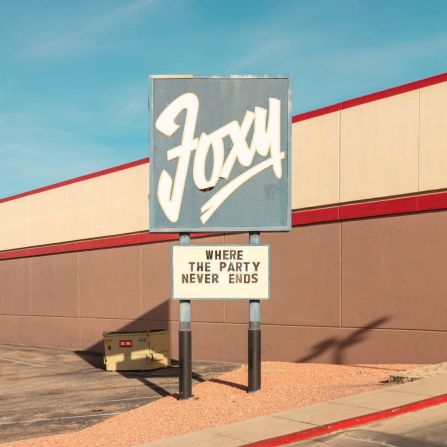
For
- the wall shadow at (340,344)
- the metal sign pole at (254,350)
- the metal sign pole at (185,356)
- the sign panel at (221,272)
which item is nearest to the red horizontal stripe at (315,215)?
the wall shadow at (340,344)

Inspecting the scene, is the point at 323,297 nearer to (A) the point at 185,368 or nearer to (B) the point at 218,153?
(A) the point at 185,368

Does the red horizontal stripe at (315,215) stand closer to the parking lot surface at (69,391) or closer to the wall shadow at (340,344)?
the wall shadow at (340,344)

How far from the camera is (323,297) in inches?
849

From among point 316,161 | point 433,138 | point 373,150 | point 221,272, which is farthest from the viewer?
point 316,161

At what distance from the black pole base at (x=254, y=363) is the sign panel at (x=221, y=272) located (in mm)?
975

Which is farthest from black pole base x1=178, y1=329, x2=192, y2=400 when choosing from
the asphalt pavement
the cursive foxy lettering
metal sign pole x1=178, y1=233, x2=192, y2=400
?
the asphalt pavement

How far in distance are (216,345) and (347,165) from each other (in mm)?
9253

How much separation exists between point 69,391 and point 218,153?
873 centimetres

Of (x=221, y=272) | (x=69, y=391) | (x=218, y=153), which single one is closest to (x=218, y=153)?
(x=218, y=153)

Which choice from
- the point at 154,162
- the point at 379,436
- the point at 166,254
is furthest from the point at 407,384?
the point at 166,254

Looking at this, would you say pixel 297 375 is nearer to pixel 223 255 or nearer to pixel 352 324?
pixel 352 324

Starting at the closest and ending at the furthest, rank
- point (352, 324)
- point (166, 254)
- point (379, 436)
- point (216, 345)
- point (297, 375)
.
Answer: point (379, 436) → point (297, 375) → point (352, 324) → point (216, 345) → point (166, 254)

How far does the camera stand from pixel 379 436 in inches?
427

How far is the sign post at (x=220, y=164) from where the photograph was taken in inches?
648
